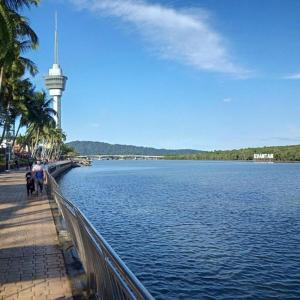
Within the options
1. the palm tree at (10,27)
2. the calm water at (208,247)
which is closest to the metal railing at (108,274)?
the calm water at (208,247)

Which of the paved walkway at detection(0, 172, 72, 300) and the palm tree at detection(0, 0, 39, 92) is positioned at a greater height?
the palm tree at detection(0, 0, 39, 92)

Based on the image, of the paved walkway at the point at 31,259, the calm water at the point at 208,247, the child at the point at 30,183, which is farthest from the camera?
the child at the point at 30,183

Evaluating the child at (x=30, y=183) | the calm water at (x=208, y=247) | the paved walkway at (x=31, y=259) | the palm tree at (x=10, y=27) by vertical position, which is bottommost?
the calm water at (x=208, y=247)

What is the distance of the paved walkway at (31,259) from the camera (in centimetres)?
709

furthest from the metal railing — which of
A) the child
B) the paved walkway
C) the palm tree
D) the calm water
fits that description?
the palm tree

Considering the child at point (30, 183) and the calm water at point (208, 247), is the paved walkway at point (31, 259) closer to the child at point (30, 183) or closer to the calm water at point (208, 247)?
the calm water at point (208, 247)

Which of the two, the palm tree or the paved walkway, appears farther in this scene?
the palm tree

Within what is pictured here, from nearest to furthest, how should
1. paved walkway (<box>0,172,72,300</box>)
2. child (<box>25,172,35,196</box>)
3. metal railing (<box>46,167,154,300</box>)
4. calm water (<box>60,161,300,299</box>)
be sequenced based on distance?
metal railing (<box>46,167,154,300</box>)
paved walkway (<box>0,172,72,300</box>)
calm water (<box>60,161,300,299</box>)
child (<box>25,172,35,196</box>)

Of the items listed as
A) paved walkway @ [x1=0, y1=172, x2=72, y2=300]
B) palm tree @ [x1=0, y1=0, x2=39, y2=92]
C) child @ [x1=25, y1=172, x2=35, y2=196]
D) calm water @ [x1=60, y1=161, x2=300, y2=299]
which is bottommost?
calm water @ [x1=60, y1=161, x2=300, y2=299]

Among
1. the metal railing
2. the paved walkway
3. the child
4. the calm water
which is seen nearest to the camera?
the metal railing

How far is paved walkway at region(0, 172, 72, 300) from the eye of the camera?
7090mm

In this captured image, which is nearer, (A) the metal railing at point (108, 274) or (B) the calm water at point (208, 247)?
(A) the metal railing at point (108, 274)

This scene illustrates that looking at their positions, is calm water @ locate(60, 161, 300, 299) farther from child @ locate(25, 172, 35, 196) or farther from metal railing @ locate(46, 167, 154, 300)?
metal railing @ locate(46, 167, 154, 300)

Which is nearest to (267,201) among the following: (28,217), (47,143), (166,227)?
(166,227)
